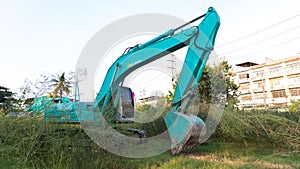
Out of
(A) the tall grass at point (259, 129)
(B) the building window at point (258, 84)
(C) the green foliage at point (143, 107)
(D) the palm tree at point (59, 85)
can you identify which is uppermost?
(B) the building window at point (258, 84)

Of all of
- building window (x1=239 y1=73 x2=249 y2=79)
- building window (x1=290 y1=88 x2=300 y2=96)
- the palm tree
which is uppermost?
building window (x1=239 y1=73 x2=249 y2=79)

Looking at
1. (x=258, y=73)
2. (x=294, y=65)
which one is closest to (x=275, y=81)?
(x=294, y=65)

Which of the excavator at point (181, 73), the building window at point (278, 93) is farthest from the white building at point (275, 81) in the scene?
the excavator at point (181, 73)

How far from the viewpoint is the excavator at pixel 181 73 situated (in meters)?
3.69

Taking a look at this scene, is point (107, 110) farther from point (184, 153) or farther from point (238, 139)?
point (238, 139)

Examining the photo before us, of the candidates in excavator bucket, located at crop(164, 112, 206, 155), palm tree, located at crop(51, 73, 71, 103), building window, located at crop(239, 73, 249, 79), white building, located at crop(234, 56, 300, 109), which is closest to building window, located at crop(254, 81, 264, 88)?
white building, located at crop(234, 56, 300, 109)

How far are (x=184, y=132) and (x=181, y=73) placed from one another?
1160mm

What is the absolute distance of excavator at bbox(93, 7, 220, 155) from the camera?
12.1ft

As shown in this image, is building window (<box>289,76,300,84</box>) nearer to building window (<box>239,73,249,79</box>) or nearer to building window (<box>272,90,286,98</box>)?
building window (<box>272,90,286,98</box>)

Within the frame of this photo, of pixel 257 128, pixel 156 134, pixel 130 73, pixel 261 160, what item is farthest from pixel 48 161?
pixel 257 128

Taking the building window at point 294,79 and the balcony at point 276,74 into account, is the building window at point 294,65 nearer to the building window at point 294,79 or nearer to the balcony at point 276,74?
the balcony at point 276,74

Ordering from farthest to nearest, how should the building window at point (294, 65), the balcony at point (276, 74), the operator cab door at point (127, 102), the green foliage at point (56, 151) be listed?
the balcony at point (276, 74)
the building window at point (294, 65)
the operator cab door at point (127, 102)
the green foliage at point (56, 151)

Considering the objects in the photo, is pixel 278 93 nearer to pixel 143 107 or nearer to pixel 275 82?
pixel 275 82

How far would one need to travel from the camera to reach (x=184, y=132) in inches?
141
